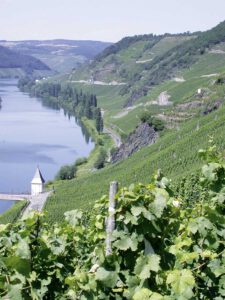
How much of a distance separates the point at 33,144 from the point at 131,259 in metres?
89.3

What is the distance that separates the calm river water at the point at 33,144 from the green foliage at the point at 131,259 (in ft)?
175

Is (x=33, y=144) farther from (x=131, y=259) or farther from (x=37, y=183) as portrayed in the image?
(x=131, y=259)

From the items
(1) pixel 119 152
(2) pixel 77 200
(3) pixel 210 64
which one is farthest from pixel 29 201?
(3) pixel 210 64

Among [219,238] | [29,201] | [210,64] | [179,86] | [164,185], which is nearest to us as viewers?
[164,185]

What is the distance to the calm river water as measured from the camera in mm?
69750

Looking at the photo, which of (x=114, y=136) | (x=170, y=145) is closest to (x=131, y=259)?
(x=170, y=145)

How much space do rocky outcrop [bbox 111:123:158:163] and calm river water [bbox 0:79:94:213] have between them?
9.65m

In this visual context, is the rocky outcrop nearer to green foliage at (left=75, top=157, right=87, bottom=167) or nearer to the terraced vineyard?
green foliage at (left=75, top=157, right=87, bottom=167)

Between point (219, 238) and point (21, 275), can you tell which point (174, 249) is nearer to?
point (219, 238)

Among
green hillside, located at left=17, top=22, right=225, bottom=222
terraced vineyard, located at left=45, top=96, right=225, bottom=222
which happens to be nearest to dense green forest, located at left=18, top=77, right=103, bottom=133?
green hillside, located at left=17, top=22, right=225, bottom=222

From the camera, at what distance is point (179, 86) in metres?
113

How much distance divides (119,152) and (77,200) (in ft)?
81.6

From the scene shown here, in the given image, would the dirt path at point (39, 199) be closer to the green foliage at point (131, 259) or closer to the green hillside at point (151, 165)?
the green hillside at point (151, 165)

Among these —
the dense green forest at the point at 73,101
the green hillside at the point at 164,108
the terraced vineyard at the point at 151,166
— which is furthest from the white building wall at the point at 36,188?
the dense green forest at the point at 73,101
